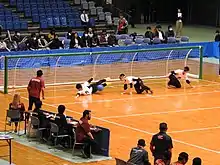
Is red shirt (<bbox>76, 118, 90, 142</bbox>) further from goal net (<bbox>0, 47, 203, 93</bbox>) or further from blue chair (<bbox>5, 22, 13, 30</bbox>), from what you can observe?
blue chair (<bbox>5, 22, 13, 30</bbox>)

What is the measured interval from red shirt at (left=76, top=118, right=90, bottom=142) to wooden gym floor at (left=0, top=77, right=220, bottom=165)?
821 mm

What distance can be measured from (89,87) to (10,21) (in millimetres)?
15040

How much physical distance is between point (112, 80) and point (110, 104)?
191 inches

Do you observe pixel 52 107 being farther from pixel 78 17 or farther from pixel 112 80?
pixel 78 17

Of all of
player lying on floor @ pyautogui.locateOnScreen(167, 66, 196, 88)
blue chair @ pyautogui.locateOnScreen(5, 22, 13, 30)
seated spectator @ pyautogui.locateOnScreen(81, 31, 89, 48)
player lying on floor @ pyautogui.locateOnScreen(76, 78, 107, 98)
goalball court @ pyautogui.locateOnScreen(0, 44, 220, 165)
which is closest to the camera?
goalball court @ pyautogui.locateOnScreen(0, 44, 220, 165)

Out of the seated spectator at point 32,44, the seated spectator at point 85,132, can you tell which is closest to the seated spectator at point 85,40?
the seated spectator at point 32,44

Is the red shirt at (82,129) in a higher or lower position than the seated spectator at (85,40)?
lower

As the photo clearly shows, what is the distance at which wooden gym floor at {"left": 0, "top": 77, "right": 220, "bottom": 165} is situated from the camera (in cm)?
1920

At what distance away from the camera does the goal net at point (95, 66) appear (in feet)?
101

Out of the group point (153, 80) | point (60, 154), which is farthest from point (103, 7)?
point (60, 154)

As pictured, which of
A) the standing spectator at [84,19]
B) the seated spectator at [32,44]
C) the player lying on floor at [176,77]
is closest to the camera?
the player lying on floor at [176,77]

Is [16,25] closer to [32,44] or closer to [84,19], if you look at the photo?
[84,19]

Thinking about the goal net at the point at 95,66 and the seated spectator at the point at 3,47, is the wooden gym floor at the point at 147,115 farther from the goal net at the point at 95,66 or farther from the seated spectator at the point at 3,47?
the seated spectator at the point at 3,47

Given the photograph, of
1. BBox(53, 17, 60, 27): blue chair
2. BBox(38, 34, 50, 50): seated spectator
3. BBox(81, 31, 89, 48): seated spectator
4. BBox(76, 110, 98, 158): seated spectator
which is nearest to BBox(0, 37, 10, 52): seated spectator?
BBox(38, 34, 50, 50): seated spectator
